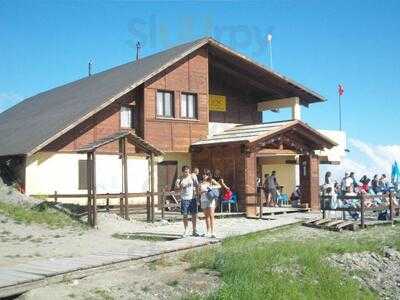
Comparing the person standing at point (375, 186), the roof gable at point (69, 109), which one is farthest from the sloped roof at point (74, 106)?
the person standing at point (375, 186)

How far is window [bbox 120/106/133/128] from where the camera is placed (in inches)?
920

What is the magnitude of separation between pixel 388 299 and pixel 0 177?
48.4ft

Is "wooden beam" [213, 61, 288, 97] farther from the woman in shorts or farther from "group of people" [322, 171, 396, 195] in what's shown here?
the woman in shorts

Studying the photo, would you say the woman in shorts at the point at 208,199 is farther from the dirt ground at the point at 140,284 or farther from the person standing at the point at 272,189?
the person standing at the point at 272,189

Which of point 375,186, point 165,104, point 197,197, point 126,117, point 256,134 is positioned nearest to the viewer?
point 197,197

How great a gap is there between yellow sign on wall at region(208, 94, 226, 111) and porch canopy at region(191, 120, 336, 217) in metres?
1.27

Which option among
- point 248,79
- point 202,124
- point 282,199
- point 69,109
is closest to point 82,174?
point 69,109

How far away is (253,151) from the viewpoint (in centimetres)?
2202

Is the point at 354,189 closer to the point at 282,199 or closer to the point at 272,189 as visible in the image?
the point at 272,189

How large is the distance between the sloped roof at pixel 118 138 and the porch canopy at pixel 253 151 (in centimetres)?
384

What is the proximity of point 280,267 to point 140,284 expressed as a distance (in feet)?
9.86

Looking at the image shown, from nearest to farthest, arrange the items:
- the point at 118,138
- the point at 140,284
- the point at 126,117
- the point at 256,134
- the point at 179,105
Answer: the point at 140,284, the point at 118,138, the point at 256,134, the point at 126,117, the point at 179,105

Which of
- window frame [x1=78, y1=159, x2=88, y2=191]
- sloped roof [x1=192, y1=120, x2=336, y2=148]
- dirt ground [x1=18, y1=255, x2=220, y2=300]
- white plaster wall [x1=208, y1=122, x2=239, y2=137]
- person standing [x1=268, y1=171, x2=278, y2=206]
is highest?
white plaster wall [x1=208, y1=122, x2=239, y2=137]

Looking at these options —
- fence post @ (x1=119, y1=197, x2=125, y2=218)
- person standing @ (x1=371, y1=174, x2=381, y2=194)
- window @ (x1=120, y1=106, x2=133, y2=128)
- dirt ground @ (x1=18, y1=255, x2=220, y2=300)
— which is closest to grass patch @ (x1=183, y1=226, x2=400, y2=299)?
dirt ground @ (x1=18, y1=255, x2=220, y2=300)
